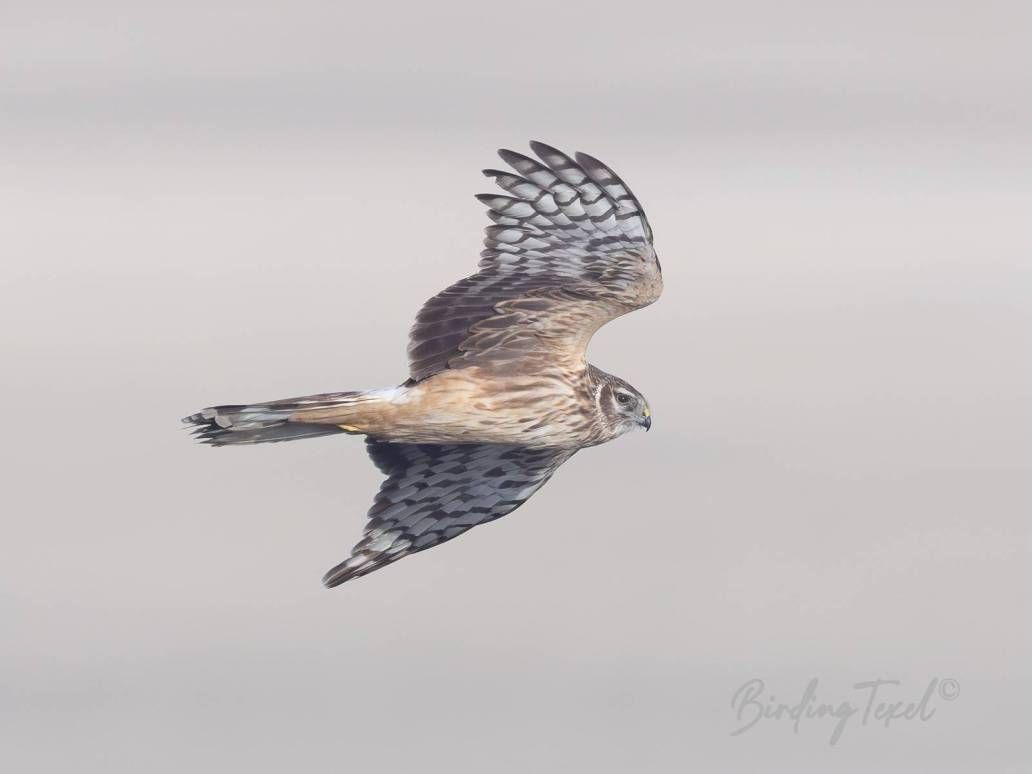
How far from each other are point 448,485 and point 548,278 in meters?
1.93

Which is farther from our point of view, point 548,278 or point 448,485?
point 448,485

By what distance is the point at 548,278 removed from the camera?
11.9 m

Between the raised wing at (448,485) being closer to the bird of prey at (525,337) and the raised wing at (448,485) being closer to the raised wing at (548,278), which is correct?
the bird of prey at (525,337)

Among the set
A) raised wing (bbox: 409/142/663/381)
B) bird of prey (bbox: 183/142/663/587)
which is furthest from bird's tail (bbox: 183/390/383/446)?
raised wing (bbox: 409/142/663/381)

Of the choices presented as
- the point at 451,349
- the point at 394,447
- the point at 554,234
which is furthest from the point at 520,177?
the point at 394,447

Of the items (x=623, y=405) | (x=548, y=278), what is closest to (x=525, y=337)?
(x=548, y=278)

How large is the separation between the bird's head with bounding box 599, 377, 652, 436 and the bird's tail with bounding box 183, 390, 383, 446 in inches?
67.7

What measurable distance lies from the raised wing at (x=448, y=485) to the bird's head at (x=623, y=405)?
71cm

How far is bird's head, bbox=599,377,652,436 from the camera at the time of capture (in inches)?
477

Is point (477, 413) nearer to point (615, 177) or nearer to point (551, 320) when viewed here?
point (551, 320)

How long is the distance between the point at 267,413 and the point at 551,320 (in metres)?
2.09

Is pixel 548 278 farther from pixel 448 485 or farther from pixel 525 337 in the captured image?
pixel 448 485

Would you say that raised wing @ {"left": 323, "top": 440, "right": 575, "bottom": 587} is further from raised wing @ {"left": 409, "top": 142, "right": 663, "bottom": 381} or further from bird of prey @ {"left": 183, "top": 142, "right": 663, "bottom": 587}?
raised wing @ {"left": 409, "top": 142, "right": 663, "bottom": 381}

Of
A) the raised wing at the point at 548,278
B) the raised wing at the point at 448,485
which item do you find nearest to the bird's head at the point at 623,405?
the raised wing at the point at 548,278
